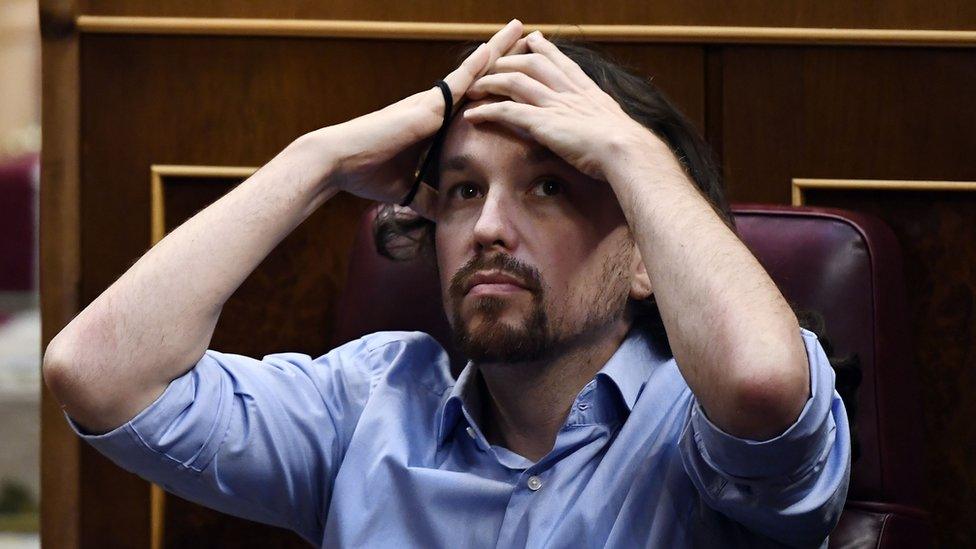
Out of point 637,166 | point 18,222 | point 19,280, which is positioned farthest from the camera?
point 19,280

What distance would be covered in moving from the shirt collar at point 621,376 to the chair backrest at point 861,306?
0.48ft

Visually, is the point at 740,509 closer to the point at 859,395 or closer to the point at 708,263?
the point at 708,263

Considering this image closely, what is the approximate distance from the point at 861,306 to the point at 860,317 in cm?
1

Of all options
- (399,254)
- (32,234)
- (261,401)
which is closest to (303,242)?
(399,254)

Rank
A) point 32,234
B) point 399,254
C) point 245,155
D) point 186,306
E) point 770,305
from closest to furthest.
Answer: point 770,305, point 186,306, point 399,254, point 245,155, point 32,234

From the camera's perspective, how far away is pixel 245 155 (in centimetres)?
177

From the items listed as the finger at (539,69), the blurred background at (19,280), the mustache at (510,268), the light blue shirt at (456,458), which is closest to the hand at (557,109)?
the finger at (539,69)

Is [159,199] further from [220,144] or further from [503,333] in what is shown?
[503,333]

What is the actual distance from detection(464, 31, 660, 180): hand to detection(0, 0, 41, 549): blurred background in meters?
1.49

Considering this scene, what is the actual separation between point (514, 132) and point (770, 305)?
0.36 metres

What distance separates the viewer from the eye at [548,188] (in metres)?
1.29

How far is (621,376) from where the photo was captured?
4.12ft

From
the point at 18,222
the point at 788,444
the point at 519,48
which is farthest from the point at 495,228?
the point at 18,222

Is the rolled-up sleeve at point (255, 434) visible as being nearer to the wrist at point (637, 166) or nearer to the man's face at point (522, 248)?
the man's face at point (522, 248)
